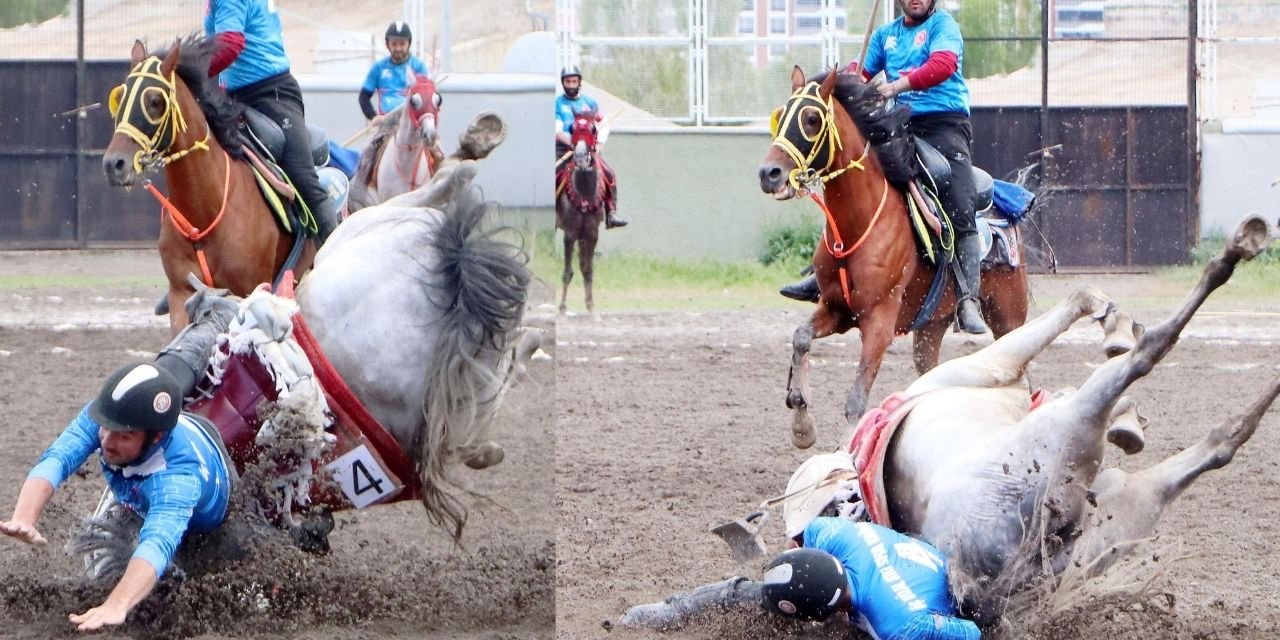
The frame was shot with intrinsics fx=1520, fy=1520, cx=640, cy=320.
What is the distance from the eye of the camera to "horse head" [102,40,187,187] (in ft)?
19.0

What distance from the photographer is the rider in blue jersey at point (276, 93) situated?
641 centimetres

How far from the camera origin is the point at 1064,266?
49.7ft

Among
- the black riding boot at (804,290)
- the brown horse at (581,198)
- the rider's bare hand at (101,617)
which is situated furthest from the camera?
the brown horse at (581,198)

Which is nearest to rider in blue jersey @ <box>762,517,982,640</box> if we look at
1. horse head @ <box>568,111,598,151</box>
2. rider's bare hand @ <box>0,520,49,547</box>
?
rider's bare hand @ <box>0,520,49,547</box>

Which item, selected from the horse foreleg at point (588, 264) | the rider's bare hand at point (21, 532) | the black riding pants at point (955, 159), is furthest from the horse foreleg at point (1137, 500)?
the horse foreleg at point (588, 264)

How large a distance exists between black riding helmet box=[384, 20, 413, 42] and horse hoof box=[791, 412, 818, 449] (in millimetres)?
2694

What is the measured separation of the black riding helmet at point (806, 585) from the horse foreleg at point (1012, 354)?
875mm

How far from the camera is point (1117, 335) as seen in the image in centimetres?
419

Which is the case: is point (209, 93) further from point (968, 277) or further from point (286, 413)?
point (968, 277)

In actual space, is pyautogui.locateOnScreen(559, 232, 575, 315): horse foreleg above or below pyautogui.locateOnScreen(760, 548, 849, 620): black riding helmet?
above

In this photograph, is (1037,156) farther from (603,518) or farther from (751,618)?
(751,618)

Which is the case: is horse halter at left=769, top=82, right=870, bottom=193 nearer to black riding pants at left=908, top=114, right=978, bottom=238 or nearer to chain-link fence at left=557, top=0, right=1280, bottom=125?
black riding pants at left=908, top=114, right=978, bottom=238

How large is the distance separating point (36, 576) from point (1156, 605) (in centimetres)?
306

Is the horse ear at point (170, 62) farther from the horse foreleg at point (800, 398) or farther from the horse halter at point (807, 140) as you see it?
the horse foreleg at point (800, 398)
